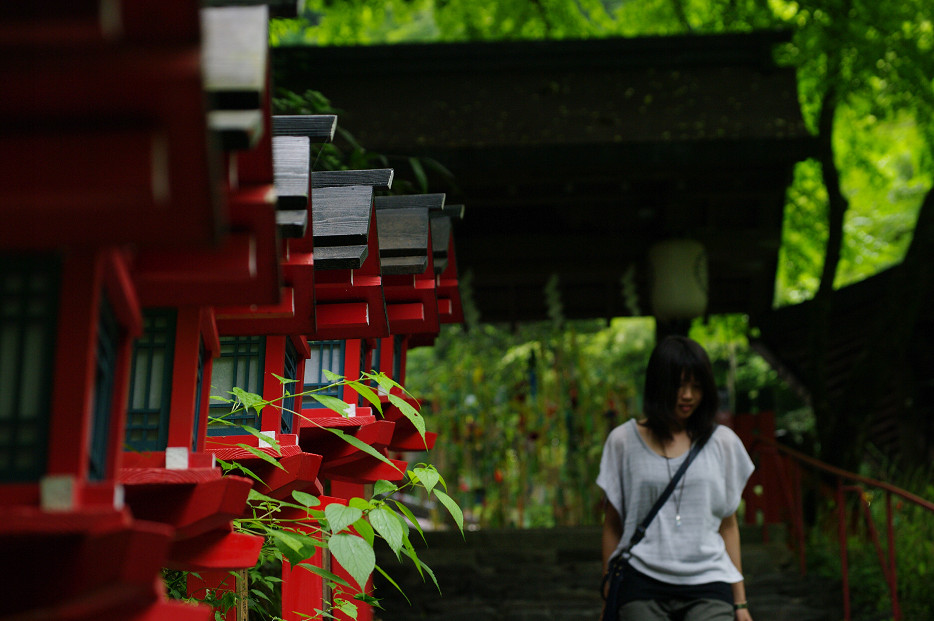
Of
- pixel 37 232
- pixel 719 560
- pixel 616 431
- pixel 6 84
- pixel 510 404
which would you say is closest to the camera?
pixel 6 84

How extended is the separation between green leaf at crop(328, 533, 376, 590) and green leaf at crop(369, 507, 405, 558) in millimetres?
53

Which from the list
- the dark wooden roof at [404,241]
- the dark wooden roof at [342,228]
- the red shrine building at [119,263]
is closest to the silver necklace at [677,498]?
the dark wooden roof at [404,241]

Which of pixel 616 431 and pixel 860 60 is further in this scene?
pixel 860 60

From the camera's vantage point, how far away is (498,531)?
8719 millimetres

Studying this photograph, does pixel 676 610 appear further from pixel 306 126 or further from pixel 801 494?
pixel 801 494

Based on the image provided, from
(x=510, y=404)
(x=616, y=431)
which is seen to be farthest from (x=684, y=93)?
(x=616, y=431)

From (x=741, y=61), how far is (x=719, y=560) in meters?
6.30

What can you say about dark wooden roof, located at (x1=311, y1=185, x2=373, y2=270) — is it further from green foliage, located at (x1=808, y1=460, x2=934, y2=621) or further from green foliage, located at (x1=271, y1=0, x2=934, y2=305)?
green foliage, located at (x1=808, y1=460, x2=934, y2=621)

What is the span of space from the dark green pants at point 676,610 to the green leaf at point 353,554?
1.44 m

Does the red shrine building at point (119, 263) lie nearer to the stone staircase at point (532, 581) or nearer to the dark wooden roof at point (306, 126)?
the dark wooden roof at point (306, 126)

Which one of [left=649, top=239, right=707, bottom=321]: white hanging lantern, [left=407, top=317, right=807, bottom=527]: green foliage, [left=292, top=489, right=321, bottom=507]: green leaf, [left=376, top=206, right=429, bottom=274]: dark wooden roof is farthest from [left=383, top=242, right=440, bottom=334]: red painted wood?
[left=407, top=317, right=807, bottom=527]: green foliage

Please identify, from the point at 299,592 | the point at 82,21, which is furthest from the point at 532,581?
the point at 82,21

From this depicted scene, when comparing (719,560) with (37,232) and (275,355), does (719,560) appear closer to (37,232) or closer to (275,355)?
(275,355)

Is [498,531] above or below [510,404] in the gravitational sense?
below
